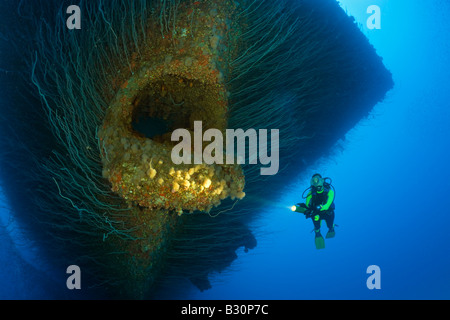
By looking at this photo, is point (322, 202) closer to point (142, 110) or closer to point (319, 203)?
point (319, 203)

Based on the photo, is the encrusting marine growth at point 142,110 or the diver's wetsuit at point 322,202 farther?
the diver's wetsuit at point 322,202

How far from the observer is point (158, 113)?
2.83 meters

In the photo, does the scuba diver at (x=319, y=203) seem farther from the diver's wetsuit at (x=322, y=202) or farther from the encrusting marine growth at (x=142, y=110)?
the encrusting marine growth at (x=142, y=110)

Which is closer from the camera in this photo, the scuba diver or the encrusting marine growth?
the encrusting marine growth

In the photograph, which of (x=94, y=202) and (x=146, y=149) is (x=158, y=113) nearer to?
(x=146, y=149)

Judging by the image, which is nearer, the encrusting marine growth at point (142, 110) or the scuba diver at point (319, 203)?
the encrusting marine growth at point (142, 110)

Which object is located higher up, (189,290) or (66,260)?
(66,260)

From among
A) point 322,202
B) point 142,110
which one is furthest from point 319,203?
point 142,110

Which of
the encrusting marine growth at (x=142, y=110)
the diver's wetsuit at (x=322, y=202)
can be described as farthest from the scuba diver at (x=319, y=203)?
the encrusting marine growth at (x=142, y=110)

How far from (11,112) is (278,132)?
8.09ft

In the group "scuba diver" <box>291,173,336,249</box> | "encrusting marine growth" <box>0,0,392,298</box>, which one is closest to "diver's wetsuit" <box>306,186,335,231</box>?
"scuba diver" <box>291,173,336,249</box>

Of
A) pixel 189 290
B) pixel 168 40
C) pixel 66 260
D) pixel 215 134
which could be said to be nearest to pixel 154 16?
pixel 168 40

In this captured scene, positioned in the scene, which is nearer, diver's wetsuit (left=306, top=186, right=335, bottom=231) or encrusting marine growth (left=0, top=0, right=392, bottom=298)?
encrusting marine growth (left=0, top=0, right=392, bottom=298)

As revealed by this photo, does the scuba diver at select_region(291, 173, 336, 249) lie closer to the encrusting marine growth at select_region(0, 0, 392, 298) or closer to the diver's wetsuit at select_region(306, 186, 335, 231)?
the diver's wetsuit at select_region(306, 186, 335, 231)
